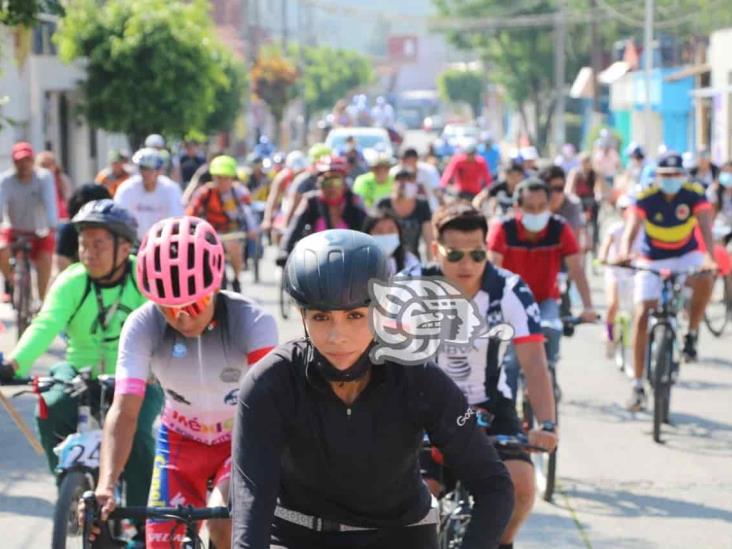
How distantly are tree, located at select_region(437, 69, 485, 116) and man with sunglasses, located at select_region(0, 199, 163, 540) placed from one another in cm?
13063

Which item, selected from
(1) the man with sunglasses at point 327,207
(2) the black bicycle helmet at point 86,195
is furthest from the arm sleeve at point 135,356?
(1) the man with sunglasses at point 327,207

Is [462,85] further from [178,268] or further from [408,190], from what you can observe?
[178,268]

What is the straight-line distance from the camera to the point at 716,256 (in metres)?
13.1

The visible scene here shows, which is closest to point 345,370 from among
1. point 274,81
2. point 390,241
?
point 390,241

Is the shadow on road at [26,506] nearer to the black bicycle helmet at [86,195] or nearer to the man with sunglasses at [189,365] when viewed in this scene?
the black bicycle helmet at [86,195]

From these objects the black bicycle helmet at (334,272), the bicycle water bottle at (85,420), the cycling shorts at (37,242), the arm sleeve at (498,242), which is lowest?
Answer: the cycling shorts at (37,242)

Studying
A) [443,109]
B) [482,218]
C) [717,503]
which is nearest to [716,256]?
[717,503]

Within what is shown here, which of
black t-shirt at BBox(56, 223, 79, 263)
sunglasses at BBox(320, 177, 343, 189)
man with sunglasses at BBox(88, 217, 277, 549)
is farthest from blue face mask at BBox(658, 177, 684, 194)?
man with sunglasses at BBox(88, 217, 277, 549)

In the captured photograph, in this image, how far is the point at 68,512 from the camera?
19.7 feet

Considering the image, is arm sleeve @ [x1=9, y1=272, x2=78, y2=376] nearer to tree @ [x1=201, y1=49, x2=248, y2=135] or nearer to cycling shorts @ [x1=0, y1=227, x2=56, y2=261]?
cycling shorts @ [x1=0, y1=227, x2=56, y2=261]

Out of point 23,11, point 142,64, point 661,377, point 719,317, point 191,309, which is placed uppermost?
point 23,11

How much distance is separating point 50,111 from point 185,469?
33501mm

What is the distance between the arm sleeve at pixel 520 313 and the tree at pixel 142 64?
28.5m

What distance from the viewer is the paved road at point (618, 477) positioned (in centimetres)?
823
